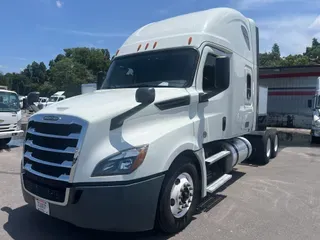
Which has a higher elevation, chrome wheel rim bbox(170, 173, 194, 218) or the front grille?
the front grille

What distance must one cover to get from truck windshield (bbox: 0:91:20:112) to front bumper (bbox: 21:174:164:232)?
9.20 m

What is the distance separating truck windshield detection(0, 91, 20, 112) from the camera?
11.5 meters

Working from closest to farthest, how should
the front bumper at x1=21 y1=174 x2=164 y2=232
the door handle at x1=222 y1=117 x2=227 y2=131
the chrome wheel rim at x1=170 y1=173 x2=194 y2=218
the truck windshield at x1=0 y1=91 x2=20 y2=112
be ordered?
the front bumper at x1=21 y1=174 x2=164 y2=232 → the chrome wheel rim at x1=170 y1=173 x2=194 y2=218 → the door handle at x1=222 y1=117 x2=227 y2=131 → the truck windshield at x1=0 y1=91 x2=20 y2=112

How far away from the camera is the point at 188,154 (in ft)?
14.6

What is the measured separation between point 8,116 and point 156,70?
327 inches

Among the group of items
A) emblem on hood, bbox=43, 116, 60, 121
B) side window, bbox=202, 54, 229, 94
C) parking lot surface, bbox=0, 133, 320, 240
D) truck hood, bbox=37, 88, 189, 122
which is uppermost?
side window, bbox=202, 54, 229, 94

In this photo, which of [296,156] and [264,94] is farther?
[296,156]

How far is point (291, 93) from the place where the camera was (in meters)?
19.5

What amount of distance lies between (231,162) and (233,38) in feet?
8.33

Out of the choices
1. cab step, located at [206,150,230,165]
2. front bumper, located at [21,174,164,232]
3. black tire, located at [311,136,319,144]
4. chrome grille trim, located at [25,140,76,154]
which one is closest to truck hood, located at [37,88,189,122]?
chrome grille trim, located at [25,140,76,154]

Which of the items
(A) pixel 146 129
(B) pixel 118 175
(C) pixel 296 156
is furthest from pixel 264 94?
(B) pixel 118 175

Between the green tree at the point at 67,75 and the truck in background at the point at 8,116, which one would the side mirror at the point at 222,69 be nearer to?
the truck in background at the point at 8,116

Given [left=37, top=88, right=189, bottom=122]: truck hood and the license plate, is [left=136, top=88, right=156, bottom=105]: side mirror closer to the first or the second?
[left=37, top=88, right=189, bottom=122]: truck hood

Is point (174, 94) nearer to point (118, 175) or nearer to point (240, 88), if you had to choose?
point (118, 175)
